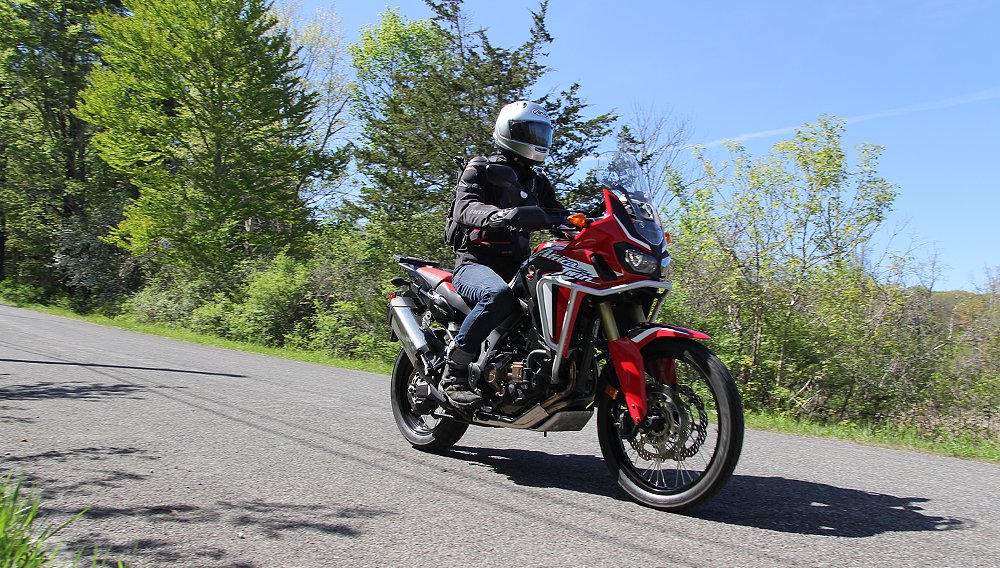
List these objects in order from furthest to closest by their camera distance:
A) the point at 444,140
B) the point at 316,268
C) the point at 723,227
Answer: the point at 316,268, the point at 444,140, the point at 723,227

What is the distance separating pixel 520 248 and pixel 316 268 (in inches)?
695

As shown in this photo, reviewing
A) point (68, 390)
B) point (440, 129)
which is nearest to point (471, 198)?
point (68, 390)

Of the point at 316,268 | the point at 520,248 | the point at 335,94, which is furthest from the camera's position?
the point at 335,94

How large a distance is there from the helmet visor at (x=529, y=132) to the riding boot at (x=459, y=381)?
4.61ft

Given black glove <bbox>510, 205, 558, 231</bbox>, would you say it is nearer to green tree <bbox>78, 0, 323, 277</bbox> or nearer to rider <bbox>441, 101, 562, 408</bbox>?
rider <bbox>441, 101, 562, 408</bbox>

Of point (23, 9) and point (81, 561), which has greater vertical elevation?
point (23, 9)

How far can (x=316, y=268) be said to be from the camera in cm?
2138

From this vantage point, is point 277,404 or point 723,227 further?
point 723,227

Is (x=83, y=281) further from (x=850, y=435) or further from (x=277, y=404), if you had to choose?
(x=850, y=435)

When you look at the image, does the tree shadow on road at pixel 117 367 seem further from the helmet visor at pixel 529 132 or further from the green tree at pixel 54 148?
the green tree at pixel 54 148

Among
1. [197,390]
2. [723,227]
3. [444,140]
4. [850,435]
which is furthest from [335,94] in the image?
[850,435]

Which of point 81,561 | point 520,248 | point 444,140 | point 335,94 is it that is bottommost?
point 81,561

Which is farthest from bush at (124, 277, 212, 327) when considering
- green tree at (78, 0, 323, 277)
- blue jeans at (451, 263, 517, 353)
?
blue jeans at (451, 263, 517, 353)

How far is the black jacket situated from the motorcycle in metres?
0.31
